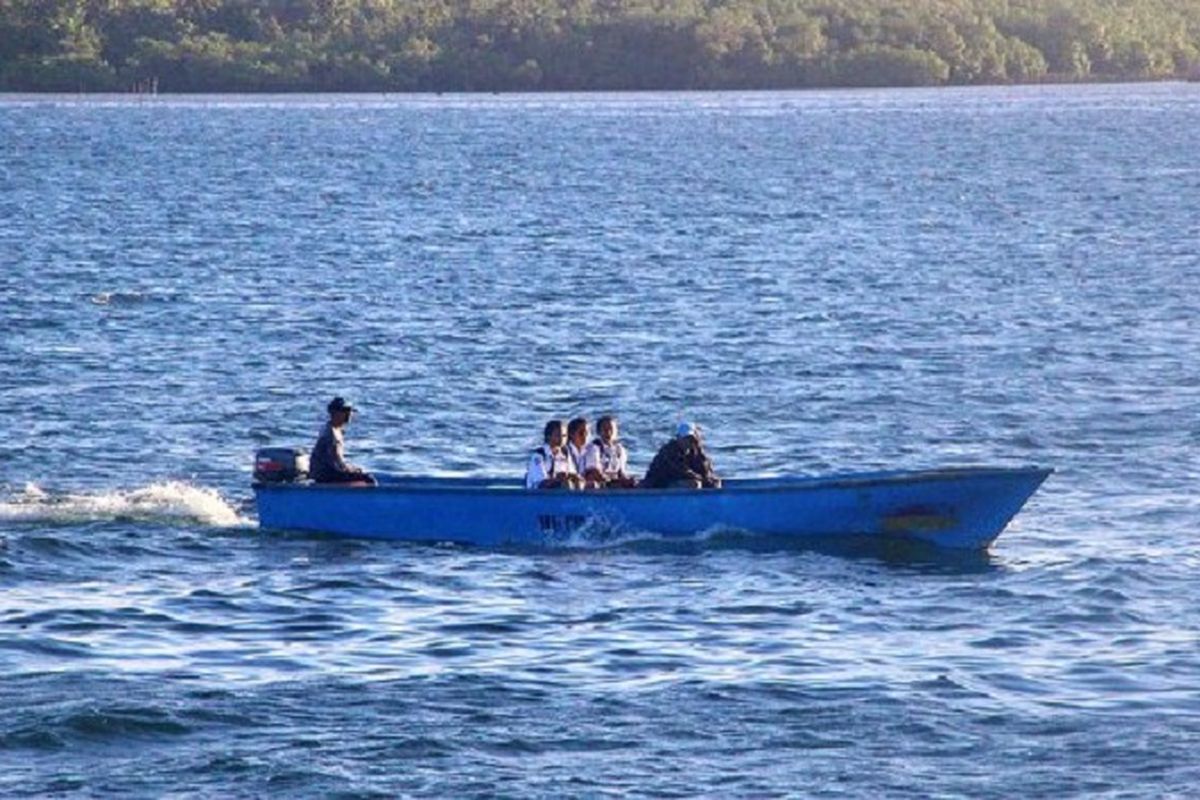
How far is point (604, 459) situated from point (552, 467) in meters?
0.58

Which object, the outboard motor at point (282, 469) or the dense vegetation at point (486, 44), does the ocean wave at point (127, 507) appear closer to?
the outboard motor at point (282, 469)

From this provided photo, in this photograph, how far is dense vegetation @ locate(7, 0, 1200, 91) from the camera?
180 meters

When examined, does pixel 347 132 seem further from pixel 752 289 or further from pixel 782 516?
pixel 782 516

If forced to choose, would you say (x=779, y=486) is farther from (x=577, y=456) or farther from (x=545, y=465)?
(x=545, y=465)

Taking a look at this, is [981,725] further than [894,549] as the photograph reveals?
No

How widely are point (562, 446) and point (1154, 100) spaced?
150066 mm

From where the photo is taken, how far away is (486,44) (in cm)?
18562

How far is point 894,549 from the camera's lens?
27.0 metres

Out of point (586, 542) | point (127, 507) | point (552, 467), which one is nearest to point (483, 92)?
point (127, 507)

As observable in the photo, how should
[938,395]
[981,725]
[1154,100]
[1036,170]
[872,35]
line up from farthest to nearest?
1. [872,35]
2. [1154,100]
3. [1036,170]
4. [938,395]
5. [981,725]

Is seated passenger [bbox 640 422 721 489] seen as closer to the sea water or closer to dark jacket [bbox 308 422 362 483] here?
the sea water

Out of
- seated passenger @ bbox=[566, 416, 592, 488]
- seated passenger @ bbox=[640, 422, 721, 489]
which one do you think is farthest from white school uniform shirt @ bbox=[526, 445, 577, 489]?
seated passenger @ bbox=[640, 422, 721, 489]

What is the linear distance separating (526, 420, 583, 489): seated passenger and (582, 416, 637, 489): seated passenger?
186 mm

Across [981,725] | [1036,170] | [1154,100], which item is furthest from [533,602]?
[1154,100]
